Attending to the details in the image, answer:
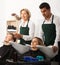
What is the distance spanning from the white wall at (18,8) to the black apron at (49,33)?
6.1 inches

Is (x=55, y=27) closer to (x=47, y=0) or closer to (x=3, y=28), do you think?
(x=47, y=0)

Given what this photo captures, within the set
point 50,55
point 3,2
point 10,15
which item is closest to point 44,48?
point 50,55

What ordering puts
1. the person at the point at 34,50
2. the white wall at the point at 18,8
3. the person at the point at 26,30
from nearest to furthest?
the person at the point at 34,50
the person at the point at 26,30
the white wall at the point at 18,8

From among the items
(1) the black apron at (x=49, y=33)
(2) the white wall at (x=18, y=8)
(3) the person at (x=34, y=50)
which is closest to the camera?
(3) the person at (x=34, y=50)

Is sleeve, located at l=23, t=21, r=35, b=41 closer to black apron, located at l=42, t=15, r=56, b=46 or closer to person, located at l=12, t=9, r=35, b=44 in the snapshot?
person, located at l=12, t=9, r=35, b=44

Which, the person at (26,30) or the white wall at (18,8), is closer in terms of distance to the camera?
the person at (26,30)

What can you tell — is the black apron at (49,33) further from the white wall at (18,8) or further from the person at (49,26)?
the white wall at (18,8)

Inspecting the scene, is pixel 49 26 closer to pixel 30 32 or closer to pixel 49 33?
pixel 49 33

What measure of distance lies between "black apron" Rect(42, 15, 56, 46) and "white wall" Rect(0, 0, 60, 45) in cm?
16

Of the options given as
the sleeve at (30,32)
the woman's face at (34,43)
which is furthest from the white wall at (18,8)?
the woman's face at (34,43)

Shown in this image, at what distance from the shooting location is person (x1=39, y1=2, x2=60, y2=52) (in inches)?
95.5

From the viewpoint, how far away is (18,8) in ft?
10.5

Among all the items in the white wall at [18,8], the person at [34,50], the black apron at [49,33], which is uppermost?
the white wall at [18,8]

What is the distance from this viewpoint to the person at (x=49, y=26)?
2.43 m
